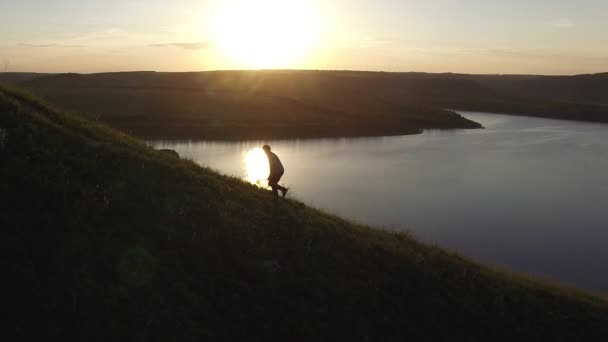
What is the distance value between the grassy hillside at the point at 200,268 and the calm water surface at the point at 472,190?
12.5m

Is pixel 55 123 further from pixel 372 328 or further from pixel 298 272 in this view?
pixel 372 328

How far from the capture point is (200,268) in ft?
34.0

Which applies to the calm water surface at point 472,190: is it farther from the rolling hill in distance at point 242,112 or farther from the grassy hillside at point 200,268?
the grassy hillside at point 200,268

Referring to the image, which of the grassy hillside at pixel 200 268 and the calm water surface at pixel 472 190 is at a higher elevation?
the grassy hillside at pixel 200 268

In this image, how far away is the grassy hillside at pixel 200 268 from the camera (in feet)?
28.6

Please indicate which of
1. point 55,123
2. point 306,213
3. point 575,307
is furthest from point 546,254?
point 55,123

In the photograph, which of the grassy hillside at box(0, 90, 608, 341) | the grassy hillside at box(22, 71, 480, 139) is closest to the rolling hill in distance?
the grassy hillside at box(22, 71, 480, 139)

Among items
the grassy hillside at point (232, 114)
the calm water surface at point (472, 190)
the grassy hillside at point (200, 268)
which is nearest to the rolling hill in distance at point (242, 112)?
the grassy hillside at point (232, 114)

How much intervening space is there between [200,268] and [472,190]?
125 feet

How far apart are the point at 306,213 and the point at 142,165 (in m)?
4.85

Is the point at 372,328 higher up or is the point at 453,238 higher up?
the point at 372,328

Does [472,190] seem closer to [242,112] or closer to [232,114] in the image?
[232,114]

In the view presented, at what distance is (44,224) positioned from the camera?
970cm

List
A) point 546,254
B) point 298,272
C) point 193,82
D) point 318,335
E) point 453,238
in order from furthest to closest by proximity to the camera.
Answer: point 193,82
point 453,238
point 546,254
point 298,272
point 318,335
